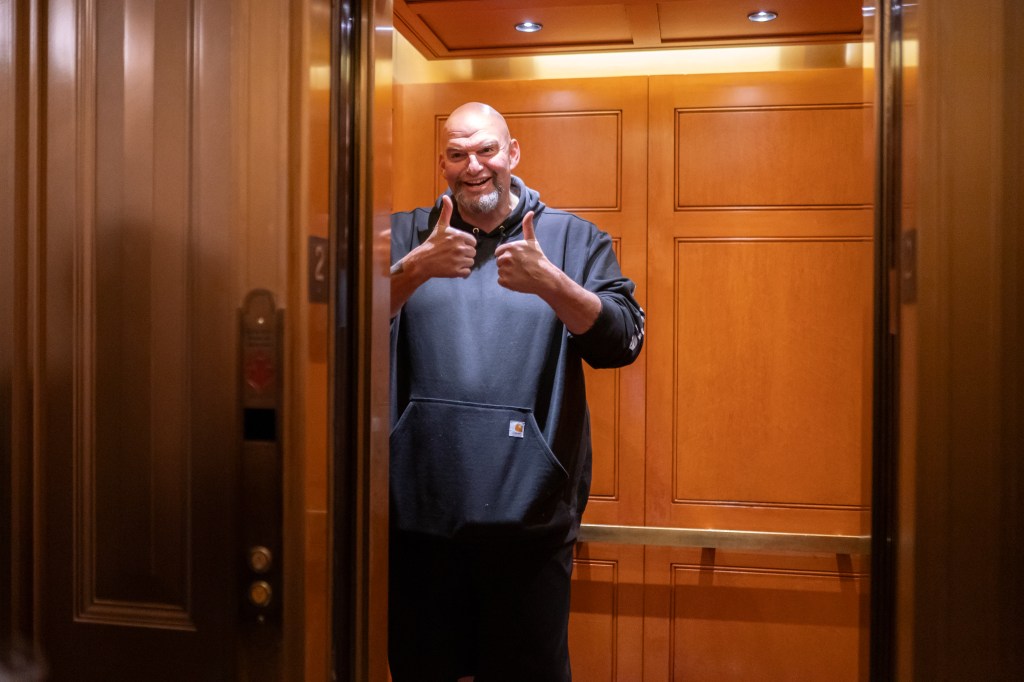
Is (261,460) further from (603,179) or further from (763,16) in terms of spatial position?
(763,16)

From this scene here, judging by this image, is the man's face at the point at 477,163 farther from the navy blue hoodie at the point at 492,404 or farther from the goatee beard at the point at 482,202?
the navy blue hoodie at the point at 492,404

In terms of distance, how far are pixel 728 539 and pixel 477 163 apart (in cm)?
135

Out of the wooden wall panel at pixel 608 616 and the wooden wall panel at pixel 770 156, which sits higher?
the wooden wall panel at pixel 770 156

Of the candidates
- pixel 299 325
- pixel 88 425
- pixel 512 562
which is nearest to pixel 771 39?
pixel 512 562

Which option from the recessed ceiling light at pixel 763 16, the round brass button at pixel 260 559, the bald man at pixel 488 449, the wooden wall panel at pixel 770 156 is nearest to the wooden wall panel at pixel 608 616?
the bald man at pixel 488 449

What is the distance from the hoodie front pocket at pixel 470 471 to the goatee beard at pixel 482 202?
1.56ft

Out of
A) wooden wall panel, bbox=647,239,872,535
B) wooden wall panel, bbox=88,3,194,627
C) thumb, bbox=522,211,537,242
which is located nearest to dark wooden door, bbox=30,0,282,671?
wooden wall panel, bbox=88,3,194,627

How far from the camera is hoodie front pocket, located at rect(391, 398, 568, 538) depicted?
2.03 m

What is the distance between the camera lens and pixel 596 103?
2.90 m

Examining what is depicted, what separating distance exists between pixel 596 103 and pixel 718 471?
1.16 meters

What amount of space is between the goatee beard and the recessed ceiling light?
938 mm

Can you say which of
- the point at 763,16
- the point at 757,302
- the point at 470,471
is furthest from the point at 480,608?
the point at 763,16

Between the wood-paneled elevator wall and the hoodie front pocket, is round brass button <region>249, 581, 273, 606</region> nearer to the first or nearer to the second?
the hoodie front pocket

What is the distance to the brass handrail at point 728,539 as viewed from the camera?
278cm
